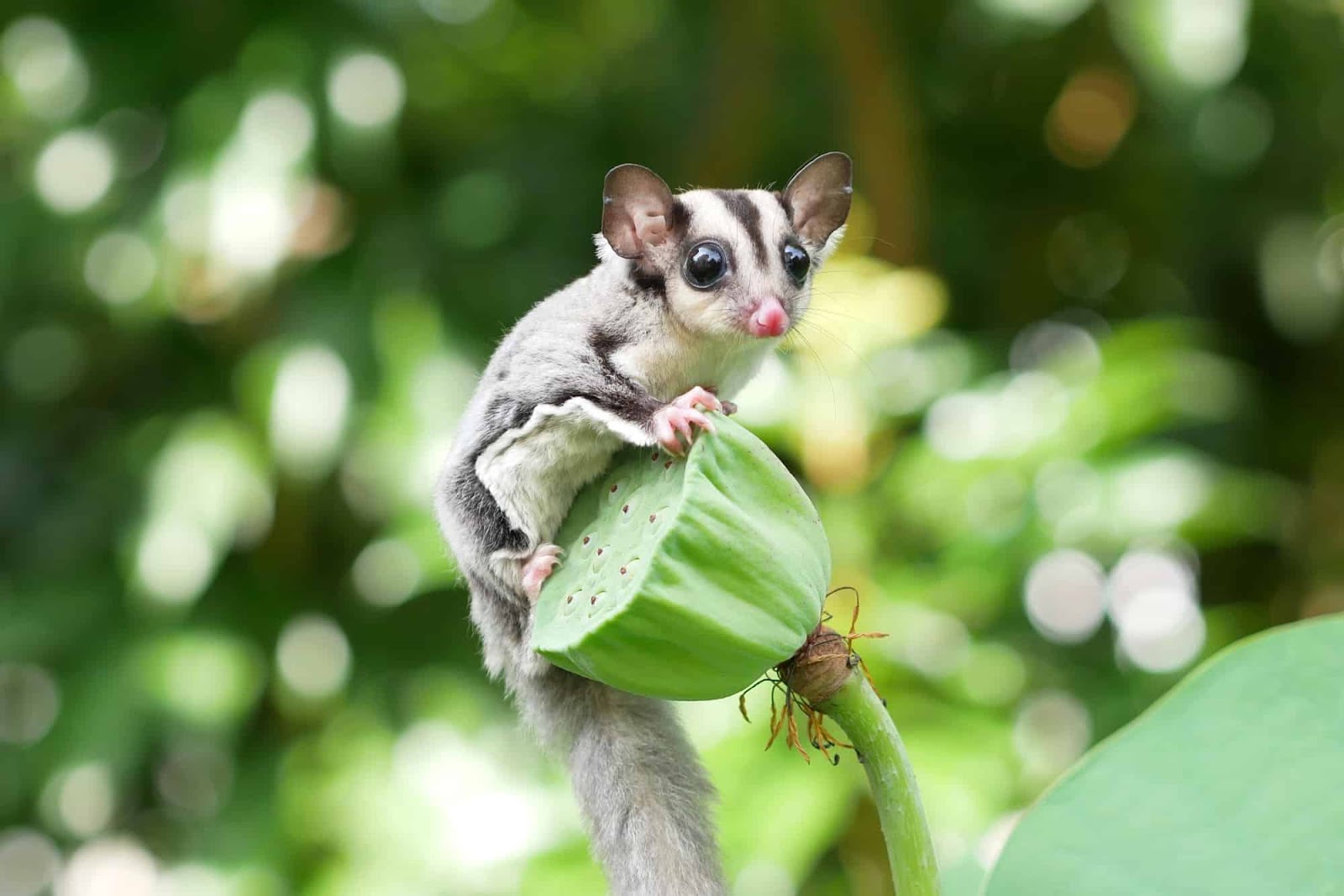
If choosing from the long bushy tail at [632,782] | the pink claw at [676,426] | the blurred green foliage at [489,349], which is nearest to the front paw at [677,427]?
the pink claw at [676,426]

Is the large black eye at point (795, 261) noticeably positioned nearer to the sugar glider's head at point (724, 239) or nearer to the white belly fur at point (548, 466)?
the sugar glider's head at point (724, 239)

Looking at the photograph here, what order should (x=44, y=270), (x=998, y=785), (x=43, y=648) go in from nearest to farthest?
(x=998, y=785), (x=43, y=648), (x=44, y=270)

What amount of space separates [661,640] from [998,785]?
5.32ft

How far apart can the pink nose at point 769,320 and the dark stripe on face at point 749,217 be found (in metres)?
0.08

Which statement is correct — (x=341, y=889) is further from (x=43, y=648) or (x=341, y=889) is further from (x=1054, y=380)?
(x=1054, y=380)

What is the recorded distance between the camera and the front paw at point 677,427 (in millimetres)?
972

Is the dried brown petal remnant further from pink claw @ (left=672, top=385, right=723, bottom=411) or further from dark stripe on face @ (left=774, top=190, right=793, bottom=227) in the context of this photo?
dark stripe on face @ (left=774, top=190, right=793, bottom=227)

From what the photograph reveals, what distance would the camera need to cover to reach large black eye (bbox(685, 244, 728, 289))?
1361mm

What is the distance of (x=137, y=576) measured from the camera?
2.89 m

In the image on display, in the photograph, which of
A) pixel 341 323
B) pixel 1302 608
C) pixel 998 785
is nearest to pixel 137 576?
pixel 341 323

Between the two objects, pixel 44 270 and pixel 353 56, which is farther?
pixel 44 270

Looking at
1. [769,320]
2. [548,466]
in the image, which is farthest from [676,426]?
[769,320]

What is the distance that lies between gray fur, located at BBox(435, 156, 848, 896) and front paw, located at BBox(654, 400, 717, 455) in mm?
72

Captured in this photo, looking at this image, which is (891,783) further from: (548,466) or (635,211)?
(635,211)
